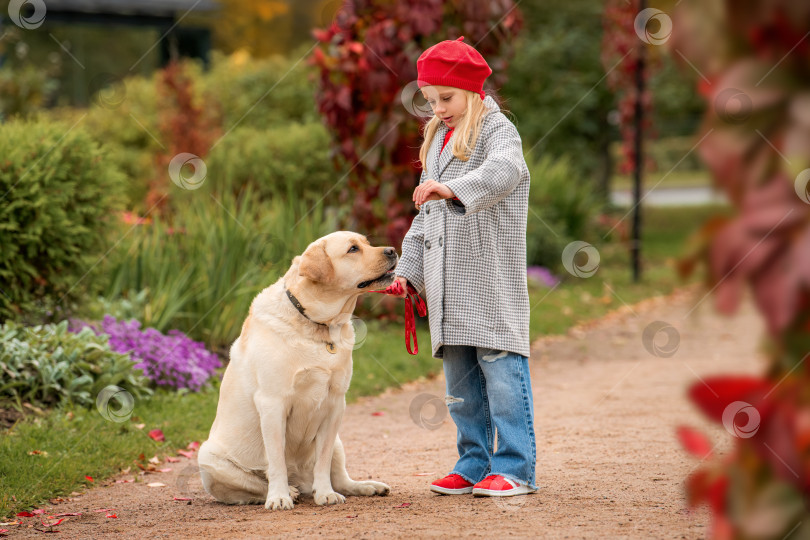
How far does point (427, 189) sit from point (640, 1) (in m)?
10.4

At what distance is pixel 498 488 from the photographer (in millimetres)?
3930

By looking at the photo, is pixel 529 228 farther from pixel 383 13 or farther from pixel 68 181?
pixel 68 181

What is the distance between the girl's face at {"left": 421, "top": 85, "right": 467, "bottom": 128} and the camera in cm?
400

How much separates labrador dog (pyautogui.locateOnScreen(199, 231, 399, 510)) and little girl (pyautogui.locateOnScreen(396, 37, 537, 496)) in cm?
34

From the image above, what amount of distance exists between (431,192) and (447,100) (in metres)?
0.60

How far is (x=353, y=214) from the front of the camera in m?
8.84

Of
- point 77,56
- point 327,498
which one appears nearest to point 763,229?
point 327,498

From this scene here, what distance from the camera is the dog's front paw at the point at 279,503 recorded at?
397 cm

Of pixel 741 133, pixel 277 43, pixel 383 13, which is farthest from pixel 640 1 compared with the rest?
pixel 277 43

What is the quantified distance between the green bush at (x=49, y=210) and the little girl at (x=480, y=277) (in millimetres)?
3472

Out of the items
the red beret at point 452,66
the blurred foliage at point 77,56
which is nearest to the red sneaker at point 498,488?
the red beret at point 452,66

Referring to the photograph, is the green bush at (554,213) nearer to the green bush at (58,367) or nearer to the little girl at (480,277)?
the green bush at (58,367)

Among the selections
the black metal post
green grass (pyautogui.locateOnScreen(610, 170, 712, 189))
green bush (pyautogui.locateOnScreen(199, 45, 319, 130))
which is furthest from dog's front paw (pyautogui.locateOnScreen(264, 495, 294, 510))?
green grass (pyautogui.locateOnScreen(610, 170, 712, 189))

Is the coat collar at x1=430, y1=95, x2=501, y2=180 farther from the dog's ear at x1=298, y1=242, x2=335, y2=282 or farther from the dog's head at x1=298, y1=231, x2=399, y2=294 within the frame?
the dog's ear at x1=298, y1=242, x2=335, y2=282
